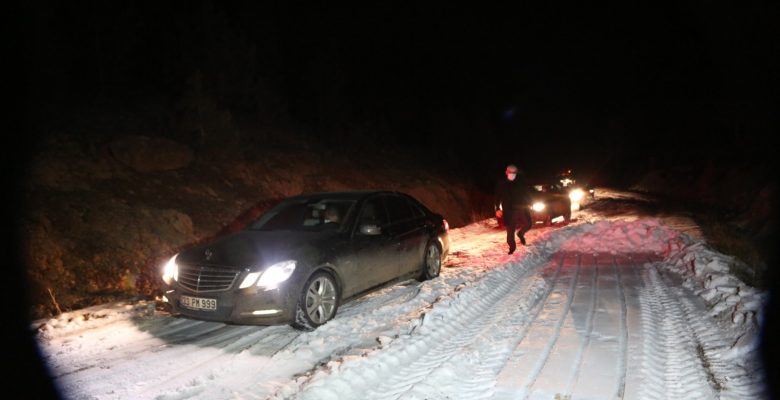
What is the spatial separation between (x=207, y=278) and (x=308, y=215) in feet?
6.22

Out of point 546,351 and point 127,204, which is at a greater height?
point 127,204

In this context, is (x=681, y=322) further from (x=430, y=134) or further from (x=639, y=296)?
(x=430, y=134)

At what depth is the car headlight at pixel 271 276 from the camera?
510 centimetres

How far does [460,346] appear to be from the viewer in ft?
15.9

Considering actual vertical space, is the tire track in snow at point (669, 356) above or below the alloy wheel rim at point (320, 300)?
below

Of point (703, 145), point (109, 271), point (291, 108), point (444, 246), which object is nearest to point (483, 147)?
point (291, 108)

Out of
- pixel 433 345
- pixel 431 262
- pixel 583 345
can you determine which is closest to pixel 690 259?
pixel 431 262

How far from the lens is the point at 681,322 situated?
211 inches

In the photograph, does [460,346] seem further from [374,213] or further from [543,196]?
[543,196]

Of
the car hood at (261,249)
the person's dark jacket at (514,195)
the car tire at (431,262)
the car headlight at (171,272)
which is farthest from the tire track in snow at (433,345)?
the person's dark jacket at (514,195)

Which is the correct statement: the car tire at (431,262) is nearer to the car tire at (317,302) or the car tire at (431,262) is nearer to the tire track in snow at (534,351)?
the tire track in snow at (534,351)

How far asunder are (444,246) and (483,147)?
87.8ft

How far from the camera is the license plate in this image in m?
5.13

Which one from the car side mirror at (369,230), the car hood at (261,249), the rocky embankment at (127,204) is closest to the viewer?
the car hood at (261,249)
